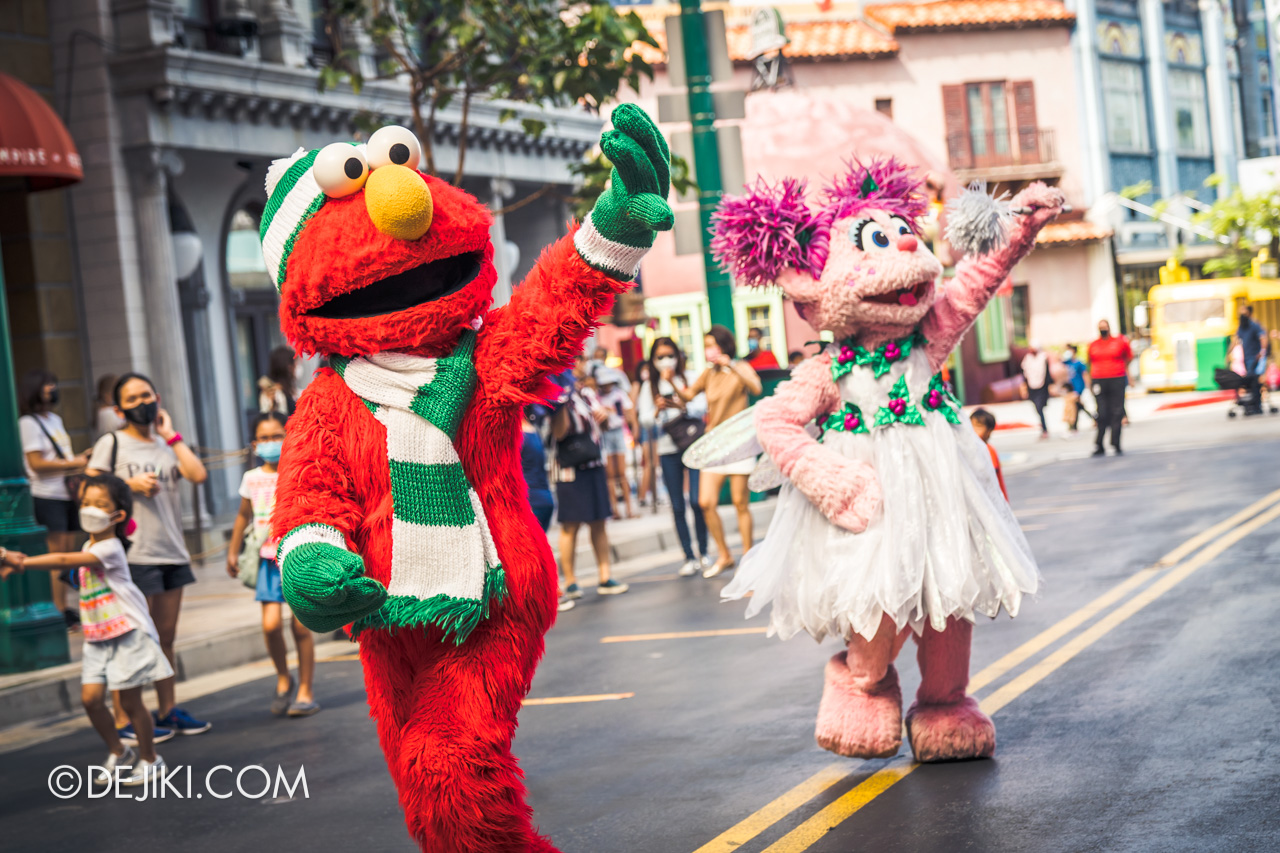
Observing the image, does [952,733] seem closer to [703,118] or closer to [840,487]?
[840,487]

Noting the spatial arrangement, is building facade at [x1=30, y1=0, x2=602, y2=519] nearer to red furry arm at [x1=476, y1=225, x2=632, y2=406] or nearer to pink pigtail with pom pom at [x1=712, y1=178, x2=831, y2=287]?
pink pigtail with pom pom at [x1=712, y1=178, x2=831, y2=287]

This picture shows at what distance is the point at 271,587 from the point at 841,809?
361 cm

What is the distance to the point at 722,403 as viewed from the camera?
1043 cm

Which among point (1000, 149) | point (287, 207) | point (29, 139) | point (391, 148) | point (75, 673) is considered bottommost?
point (75, 673)

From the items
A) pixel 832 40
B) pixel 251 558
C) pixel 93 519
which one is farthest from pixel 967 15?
pixel 93 519

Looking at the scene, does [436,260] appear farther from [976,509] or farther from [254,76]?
[254,76]

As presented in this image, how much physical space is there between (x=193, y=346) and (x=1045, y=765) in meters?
13.9

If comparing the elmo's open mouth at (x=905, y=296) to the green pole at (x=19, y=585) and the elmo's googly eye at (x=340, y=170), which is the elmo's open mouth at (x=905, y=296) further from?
the green pole at (x=19, y=585)

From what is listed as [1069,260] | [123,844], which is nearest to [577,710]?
[123,844]

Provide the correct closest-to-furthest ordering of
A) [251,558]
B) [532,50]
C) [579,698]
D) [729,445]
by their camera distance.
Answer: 1. [729,445]
2. [579,698]
3. [251,558]
4. [532,50]

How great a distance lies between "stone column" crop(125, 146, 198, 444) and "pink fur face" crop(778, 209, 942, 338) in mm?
11714

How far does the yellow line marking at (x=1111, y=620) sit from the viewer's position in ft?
19.2

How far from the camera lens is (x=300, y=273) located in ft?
12.0

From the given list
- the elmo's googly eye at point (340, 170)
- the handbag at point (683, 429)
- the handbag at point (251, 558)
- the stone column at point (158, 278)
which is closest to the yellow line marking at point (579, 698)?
the handbag at point (251, 558)
